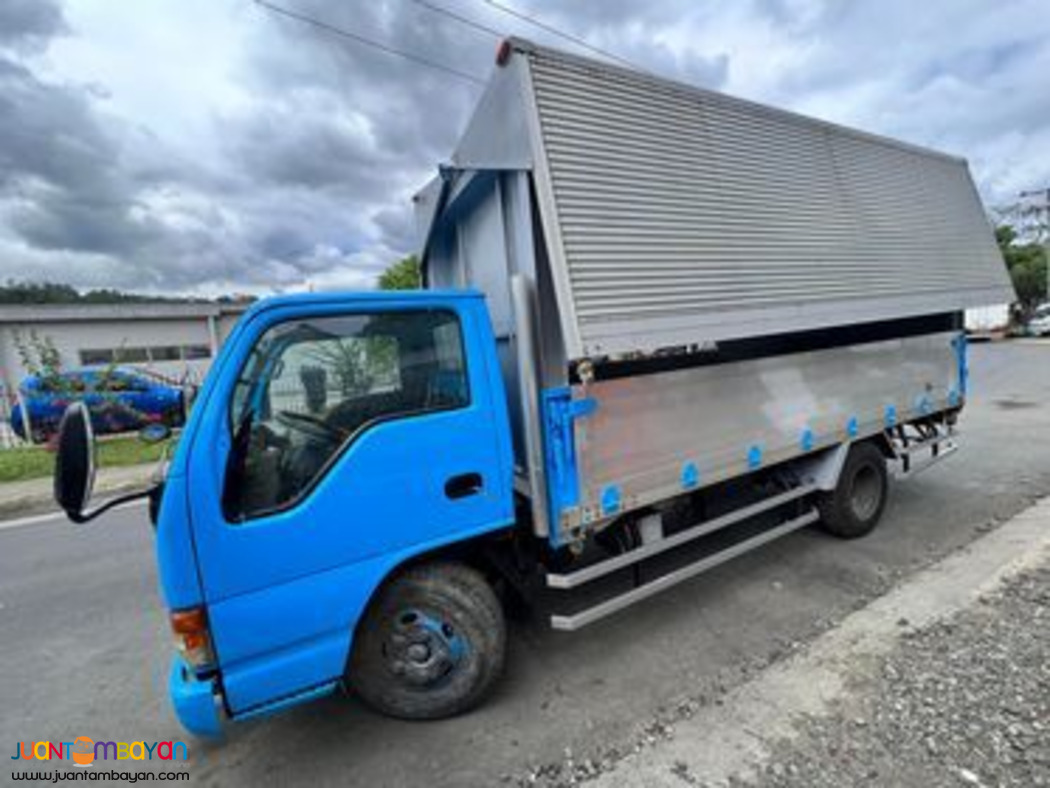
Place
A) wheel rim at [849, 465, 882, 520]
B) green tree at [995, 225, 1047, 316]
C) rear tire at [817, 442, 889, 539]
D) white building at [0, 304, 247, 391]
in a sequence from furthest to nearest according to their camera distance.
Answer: green tree at [995, 225, 1047, 316] → white building at [0, 304, 247, 391] → wheel rim at [849, 465, 882, 520] → rear tire at [817, 442, 889, 539]

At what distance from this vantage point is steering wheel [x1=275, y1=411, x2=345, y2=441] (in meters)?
2.11

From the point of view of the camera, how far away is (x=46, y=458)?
9016mm

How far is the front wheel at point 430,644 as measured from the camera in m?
2.34

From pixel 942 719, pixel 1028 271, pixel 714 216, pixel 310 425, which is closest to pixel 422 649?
pixel 310 425

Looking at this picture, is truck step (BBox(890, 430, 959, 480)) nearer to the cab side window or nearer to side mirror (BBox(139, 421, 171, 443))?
the cab side window

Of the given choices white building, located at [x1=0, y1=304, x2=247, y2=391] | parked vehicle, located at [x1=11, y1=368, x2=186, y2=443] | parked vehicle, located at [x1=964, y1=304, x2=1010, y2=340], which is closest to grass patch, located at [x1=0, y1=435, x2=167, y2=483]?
parked vehicle, located at [x1=11, y1=368, x2=186, y2=443]

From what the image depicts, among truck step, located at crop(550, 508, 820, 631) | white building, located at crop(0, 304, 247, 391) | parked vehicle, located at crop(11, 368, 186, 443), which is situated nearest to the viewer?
truck step, located at crop(550, 508, 820, 631)

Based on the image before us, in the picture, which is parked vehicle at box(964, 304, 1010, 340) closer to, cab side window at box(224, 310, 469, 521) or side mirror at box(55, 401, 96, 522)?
cab side window at box(224, 310, 469, 521)

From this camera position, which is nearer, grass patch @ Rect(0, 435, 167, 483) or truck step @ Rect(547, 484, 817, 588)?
truck step @ Rect(547, 484, 817, 588)

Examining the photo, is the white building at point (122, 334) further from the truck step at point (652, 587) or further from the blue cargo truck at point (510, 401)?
the truck step at point (652, 587)

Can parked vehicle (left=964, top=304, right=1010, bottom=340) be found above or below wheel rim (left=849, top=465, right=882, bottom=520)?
above

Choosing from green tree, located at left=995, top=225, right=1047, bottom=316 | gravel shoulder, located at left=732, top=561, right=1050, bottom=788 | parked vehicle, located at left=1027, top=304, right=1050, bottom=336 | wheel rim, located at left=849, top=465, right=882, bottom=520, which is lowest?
gravel shoulder, located at left=732, top=561, right=1050, bottom=788

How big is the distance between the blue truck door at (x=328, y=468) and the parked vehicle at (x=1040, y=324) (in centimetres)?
3544

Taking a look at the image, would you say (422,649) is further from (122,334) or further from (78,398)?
(122,334)
